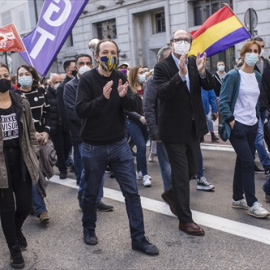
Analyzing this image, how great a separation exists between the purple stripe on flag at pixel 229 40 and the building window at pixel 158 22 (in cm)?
1617

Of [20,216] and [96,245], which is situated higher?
[20,216]

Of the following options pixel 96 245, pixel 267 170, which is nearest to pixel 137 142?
pixel 267 170

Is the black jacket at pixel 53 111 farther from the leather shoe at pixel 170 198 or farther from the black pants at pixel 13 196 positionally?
the black pants at pixel 13 196

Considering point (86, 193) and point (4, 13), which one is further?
point (4, 13)

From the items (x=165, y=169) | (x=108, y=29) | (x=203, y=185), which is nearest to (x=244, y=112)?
(x=165, y=169)

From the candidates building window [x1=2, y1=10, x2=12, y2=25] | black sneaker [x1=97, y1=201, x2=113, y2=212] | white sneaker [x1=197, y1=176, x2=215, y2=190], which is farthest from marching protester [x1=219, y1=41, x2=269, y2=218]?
building window [x1=2, y1=10, x2=12, y2=25]

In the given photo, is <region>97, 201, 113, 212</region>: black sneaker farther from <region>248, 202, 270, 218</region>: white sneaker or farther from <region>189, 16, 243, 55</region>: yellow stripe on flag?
<region>189, 16, 243, 55</region>: yellow stripe on flag

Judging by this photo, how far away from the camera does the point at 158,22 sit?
22312 millimetres

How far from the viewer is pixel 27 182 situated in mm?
3570

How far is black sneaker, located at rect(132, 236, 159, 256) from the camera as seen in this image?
352cm

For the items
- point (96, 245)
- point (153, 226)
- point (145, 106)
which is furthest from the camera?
point (145, 106)

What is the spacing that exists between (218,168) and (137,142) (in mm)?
1493

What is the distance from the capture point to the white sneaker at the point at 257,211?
13.7ft

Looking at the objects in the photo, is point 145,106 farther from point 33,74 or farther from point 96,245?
point 96,245
